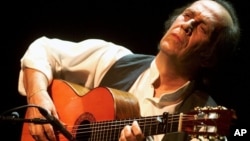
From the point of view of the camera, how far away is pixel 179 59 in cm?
177

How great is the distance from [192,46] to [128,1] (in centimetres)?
75

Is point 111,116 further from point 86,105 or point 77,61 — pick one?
point 77,61

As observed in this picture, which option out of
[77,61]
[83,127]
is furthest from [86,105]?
[77,61]

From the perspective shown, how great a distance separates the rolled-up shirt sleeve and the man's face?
0.26m

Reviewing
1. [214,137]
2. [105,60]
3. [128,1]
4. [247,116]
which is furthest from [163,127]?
[128,1]

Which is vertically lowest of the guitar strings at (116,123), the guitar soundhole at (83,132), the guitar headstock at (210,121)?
the guitar soundhole at (83,132)

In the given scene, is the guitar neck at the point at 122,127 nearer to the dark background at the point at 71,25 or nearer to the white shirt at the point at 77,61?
the white shirt at the point at 77,61

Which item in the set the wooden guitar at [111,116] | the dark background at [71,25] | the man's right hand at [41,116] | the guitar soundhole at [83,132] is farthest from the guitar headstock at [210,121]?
the dark background at [71,25]

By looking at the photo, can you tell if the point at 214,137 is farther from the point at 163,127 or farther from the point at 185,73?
the point at 185,73

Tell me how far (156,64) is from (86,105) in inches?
14.2

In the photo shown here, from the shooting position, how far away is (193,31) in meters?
1.78

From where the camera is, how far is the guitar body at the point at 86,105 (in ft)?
5.19

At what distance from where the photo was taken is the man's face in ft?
5.76

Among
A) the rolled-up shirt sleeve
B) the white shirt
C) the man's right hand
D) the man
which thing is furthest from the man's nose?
the man's right hand
